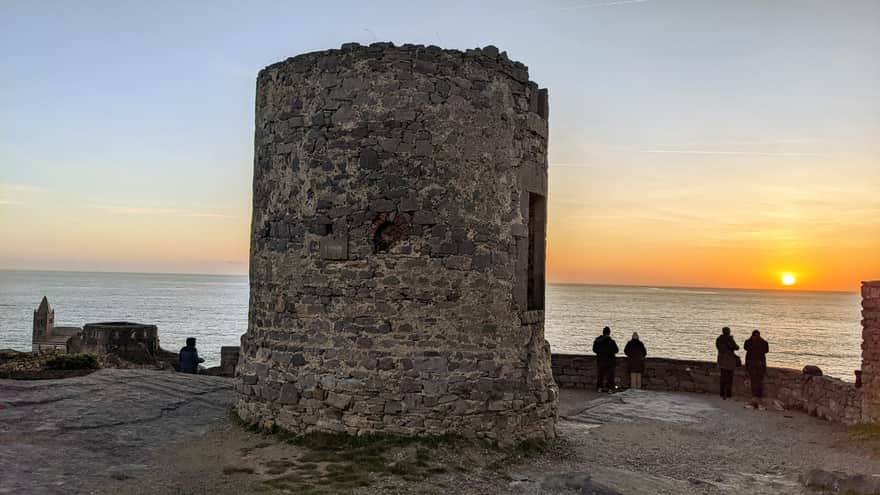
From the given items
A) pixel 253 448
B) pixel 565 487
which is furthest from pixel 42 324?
pixel 565 487

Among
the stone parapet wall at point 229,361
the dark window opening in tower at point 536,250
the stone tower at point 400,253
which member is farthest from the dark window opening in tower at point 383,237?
the stone parapet wall at point 229,361

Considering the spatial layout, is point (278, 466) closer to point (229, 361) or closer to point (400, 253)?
point (400, 253)

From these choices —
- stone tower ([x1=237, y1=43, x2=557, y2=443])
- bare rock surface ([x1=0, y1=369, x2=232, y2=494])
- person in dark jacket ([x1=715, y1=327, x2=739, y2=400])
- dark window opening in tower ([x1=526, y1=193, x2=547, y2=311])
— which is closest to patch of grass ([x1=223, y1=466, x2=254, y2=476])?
bare rock surface ([x1=0, y1=369, x2=232, y2=494])

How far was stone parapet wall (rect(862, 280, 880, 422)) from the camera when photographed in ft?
41.2

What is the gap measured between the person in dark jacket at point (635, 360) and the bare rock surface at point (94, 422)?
8963mm

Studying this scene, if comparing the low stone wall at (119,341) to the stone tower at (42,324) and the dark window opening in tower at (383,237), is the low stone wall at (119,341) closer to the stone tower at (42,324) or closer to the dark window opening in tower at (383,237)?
the dark window opening in tower at (383,237)

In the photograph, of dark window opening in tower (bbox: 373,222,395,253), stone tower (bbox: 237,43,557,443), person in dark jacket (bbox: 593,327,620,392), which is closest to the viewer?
stone tower (bbox: 237,43,557,443)

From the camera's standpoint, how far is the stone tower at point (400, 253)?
30.4 feet

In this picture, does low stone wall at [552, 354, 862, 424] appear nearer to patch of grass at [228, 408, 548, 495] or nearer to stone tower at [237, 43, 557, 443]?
stone tower at [237, 43, 557, 443]

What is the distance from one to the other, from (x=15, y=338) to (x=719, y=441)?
55.8 metres

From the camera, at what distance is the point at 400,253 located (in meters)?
9.32

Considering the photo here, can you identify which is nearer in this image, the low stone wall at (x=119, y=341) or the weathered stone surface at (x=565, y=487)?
the weathered stone surface at (x=565, y=487)

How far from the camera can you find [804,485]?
902 centimetres

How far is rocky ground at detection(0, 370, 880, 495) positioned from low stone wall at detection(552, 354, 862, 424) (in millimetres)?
703
